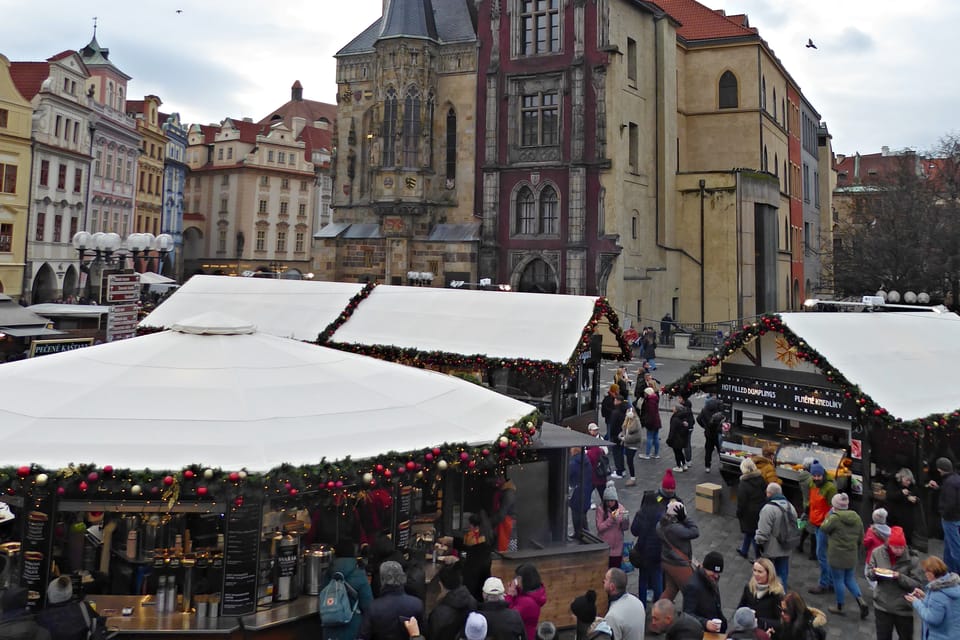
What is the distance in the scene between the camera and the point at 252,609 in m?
6.75

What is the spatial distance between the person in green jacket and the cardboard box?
396cm

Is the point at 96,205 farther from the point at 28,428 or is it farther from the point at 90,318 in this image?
the point at 28,428

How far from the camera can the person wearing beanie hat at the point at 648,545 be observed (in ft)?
28.0

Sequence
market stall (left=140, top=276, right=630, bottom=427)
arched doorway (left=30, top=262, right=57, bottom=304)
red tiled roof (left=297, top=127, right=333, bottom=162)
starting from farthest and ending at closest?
red tiled roof (left=297, top=127, right=333, bottom=162) → arched doorway (left=30, top=262, right=57, bottom=304) → market stall (left=140, top=276, right=630, bottom=427)

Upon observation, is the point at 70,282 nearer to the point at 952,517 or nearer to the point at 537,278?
the point at 537,278

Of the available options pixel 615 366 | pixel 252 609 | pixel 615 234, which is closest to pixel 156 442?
pixel 252 609

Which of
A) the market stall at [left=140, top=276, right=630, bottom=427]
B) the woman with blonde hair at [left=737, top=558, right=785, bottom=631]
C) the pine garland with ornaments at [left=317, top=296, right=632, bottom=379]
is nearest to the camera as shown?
the woman with blonde hair at [left=737, top=558, right=785, bottom=631]

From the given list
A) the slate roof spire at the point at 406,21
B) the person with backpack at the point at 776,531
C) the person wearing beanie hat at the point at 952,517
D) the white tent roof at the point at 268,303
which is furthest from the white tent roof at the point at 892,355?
the slate roof spire at the point at 406,21

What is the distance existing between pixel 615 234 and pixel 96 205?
35.3 metres

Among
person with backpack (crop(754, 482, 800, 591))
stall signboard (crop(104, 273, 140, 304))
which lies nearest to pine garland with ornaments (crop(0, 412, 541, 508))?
person with backpack (crop(754, 482, 800, 591))

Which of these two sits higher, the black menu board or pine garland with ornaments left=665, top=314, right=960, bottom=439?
pine garland with ornaments left=665, top=314, right=960, bottom=439

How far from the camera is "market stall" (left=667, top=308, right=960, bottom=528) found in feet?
36.0

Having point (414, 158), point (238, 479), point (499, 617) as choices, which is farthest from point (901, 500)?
point (414, 158)

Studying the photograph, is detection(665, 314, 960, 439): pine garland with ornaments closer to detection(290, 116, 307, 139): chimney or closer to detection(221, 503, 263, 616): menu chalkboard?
detection(221, 503, 263, 616): menu chalkboard
